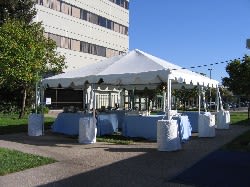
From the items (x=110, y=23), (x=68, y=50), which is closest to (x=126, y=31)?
(x=110, y=23)

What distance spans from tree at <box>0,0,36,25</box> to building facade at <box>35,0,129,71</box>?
8.56 m

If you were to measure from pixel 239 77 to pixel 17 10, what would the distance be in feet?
67.5

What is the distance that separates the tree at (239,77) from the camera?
115ft

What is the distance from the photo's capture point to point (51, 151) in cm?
1180

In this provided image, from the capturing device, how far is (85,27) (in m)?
47.0

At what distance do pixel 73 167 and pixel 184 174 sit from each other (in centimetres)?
258

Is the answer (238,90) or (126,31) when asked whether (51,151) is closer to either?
(238,90)

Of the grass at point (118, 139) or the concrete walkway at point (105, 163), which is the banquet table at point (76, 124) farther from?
the concrete walkway at point (105, 163)

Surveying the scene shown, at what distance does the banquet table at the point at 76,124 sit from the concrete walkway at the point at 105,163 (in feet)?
6.02

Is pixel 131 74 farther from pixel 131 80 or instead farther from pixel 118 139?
pixel 118 139

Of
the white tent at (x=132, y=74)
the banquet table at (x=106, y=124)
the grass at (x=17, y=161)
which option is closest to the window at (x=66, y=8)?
the white tent at (x=132, y=74)

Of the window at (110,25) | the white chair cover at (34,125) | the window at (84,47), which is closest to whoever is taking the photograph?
the white chair cover at (34,125)

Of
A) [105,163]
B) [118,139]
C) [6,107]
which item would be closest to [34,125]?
[118,139]

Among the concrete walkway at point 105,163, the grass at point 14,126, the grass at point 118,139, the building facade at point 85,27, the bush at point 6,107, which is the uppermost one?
the building facade at point 85,27
